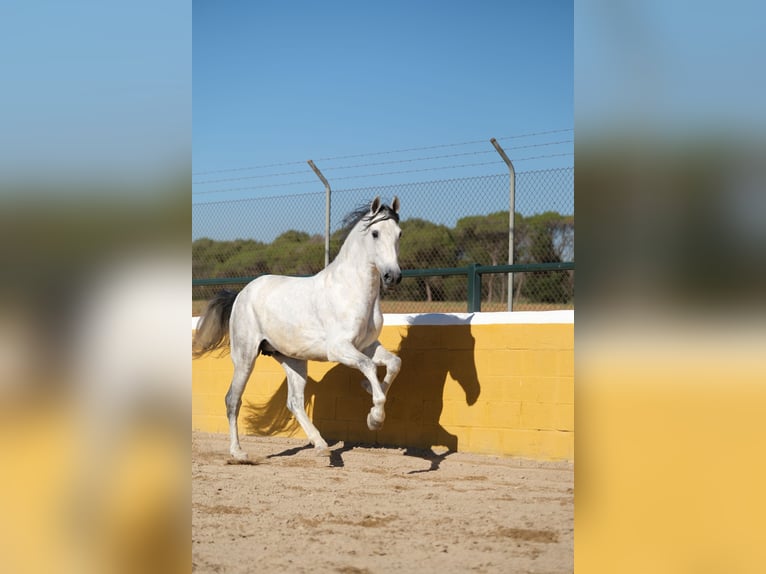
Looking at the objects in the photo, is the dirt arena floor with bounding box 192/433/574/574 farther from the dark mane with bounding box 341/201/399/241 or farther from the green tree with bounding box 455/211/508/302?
the green tree with bounding box 455/211/508/302

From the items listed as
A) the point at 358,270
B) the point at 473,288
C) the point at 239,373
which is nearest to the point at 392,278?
the point at 358,270

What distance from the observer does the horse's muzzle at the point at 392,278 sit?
19.4 ft

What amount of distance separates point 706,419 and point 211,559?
8.85 feet

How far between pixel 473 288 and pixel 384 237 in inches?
48.2

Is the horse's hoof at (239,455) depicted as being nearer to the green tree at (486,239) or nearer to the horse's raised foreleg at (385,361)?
the horse's raised foreleg at (385,361)

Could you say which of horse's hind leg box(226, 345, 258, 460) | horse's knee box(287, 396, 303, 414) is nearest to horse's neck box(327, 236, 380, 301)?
horse's hind leg box(226, 345, 258, 460)

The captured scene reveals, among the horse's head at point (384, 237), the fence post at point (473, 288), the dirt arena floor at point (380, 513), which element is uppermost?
the horse's head at point (384, 237)

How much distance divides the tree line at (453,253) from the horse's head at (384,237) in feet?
1.43

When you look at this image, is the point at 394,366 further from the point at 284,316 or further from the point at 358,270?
the point at 284,316

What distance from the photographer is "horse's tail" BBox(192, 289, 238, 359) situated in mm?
7430

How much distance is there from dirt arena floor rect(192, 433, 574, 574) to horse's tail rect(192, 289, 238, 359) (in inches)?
41.4

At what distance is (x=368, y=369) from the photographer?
A: 19.7 feet

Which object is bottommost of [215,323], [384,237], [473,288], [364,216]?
[215,323]

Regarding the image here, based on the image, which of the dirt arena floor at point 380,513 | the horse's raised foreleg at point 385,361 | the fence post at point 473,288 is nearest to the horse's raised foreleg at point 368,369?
the horse's raised foreleg at point 385,361
